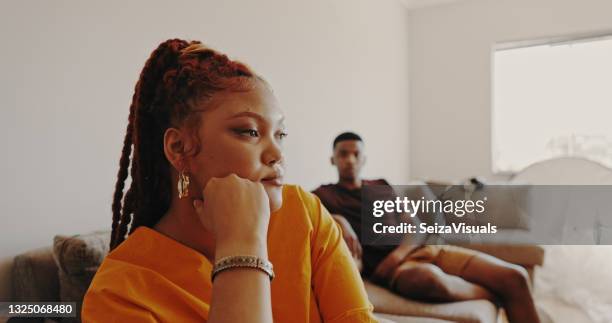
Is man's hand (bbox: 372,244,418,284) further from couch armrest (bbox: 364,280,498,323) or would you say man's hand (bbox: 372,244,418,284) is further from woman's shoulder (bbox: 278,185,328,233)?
woman's shoulder (bbox: 278,185,328,233)

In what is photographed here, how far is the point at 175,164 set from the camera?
66 centimetres

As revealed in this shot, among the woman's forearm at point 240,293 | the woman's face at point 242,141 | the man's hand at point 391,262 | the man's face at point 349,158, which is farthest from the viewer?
the man's face at point 349,158

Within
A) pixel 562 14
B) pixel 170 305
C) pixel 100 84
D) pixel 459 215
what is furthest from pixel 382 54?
pixel 170 305

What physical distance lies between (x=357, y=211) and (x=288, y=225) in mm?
1381

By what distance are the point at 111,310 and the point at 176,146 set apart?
0.24 m

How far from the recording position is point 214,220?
0.57m

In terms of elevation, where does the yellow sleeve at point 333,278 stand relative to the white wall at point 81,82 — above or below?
below

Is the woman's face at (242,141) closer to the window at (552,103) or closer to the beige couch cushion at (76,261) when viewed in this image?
the beige couch cushion at (76,261)

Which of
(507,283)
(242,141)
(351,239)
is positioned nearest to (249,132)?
(242,141)

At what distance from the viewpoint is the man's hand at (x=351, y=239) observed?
190 centimetres

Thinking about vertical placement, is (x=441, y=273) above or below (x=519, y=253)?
above

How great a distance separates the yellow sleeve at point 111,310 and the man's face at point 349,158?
1.62 m

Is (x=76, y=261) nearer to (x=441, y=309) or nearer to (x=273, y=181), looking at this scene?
(x=273, y=181)

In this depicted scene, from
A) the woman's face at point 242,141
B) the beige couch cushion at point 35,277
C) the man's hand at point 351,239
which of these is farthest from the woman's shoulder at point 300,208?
the man's hand at point 351,239
